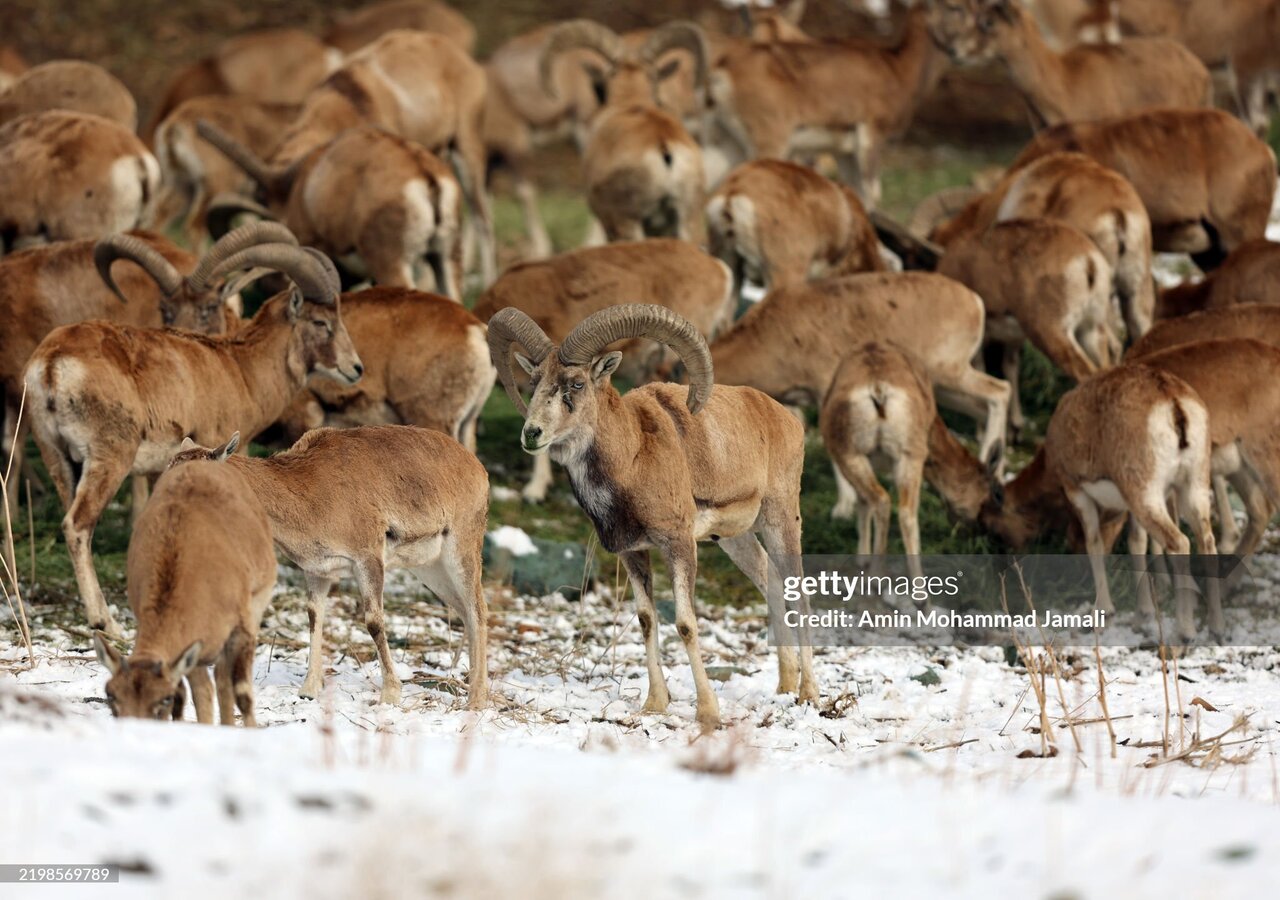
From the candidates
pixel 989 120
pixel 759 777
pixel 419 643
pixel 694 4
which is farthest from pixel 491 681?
pixel 694 4

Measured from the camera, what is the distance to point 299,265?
1034 centimetres

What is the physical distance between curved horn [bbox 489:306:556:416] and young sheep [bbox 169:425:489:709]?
50cm

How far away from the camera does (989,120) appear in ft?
79.3

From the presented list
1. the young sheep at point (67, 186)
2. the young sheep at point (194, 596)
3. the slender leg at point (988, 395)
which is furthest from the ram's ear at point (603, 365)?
the young sheep at point (67, 186)

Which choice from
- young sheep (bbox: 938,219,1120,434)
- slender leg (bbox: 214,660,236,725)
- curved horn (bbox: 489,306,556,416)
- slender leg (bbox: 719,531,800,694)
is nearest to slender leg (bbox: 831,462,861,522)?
young sheep (bbox: 938,219,1120,434)

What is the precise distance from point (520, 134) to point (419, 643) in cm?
1038

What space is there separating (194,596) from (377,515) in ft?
5.43

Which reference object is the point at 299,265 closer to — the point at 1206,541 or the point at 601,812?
the point at 1206,541

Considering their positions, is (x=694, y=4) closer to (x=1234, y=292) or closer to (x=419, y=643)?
(x=1234, y=292)

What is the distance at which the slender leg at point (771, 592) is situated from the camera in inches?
361

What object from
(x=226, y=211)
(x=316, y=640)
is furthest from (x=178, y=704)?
(x=226, y=211)

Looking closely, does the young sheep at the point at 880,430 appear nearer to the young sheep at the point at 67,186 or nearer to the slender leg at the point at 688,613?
the slender leg at the point at 688,613

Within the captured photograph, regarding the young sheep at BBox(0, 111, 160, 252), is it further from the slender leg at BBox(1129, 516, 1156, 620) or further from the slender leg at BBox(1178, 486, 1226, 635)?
the slender leg at BBox(1178, 486, 1226, 635)

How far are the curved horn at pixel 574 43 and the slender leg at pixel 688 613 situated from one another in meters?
10.0
